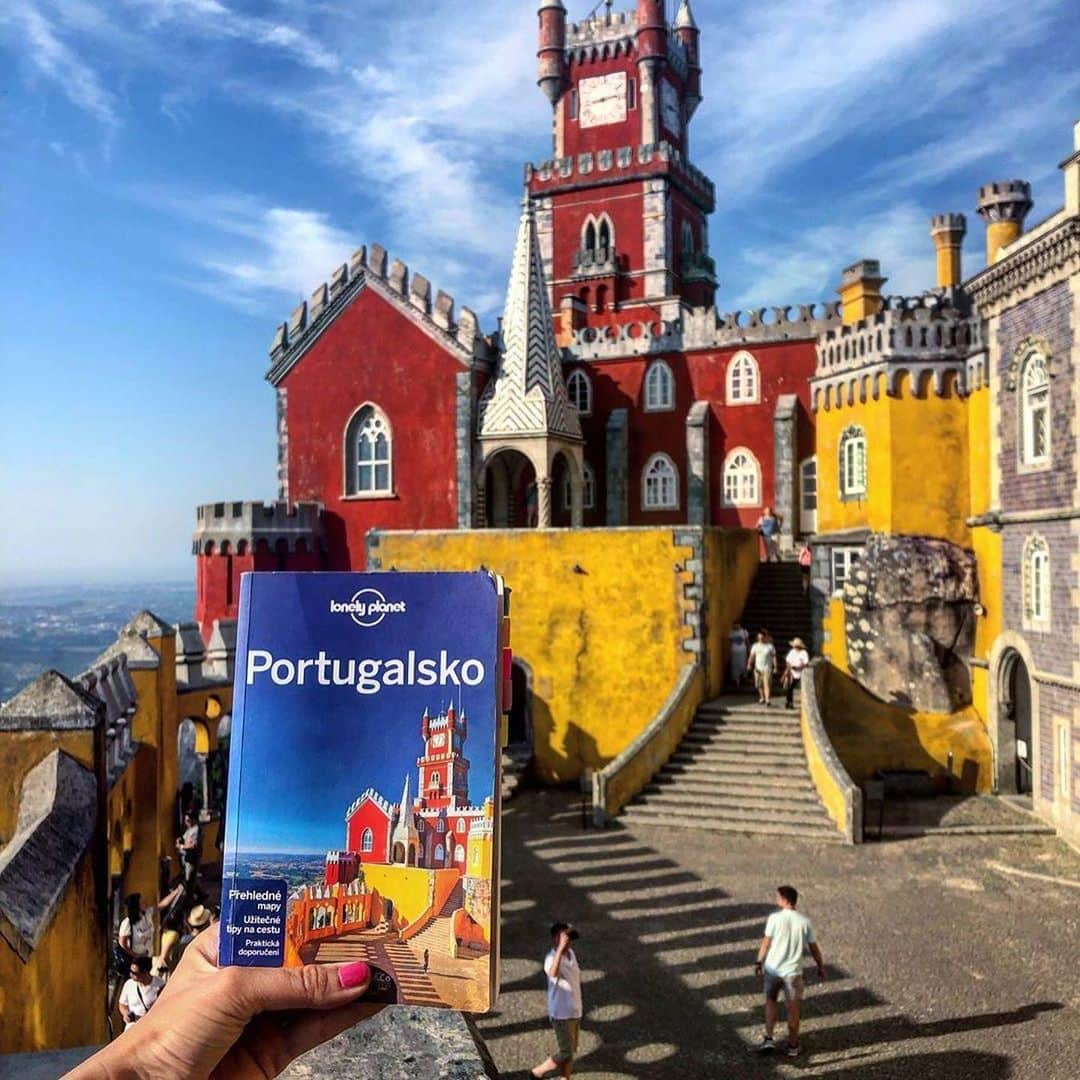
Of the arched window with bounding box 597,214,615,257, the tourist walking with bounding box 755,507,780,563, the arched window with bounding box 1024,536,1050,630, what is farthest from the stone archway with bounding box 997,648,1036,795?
the arched window with bounding box 597,214,615,257

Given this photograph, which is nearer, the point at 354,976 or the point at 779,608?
the point at 354,976

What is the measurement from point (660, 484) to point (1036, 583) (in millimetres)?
12648

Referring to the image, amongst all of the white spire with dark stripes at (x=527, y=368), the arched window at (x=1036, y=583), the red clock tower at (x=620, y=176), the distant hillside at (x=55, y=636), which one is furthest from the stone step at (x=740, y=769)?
the distant hillside at (x=55, y=636)

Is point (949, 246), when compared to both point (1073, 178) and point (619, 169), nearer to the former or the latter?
point (1073, 178)

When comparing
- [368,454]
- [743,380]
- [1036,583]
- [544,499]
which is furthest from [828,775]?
[368,454]

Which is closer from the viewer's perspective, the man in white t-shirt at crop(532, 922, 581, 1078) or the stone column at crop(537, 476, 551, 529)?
the man in white t-shirt at crop(532, 922, 581, 1078)

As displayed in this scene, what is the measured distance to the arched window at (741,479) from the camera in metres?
28.2

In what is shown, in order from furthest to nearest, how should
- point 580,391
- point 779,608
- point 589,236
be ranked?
1. point 589,236
2. point 580,391
3. point 779,608

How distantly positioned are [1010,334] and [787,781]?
32.7 ft

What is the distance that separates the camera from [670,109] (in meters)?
39.0

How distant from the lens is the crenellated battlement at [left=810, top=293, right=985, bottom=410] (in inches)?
823

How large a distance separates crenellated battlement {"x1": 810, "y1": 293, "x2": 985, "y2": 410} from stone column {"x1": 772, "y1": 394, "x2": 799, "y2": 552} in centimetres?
447

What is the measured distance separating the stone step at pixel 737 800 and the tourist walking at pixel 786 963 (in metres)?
7.10

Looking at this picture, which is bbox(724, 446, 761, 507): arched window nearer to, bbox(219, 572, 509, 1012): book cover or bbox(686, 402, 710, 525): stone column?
bbox(686, 402, 710, 525): stone column
